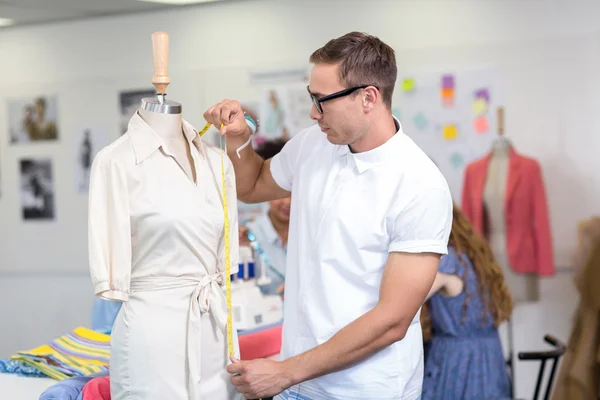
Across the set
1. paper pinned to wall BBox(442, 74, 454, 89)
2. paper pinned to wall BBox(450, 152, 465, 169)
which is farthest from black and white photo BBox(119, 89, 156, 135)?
paper pinned to wall BBox(450, 152, 465, 169)

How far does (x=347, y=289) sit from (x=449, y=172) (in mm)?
2815

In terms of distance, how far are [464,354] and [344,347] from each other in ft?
4.70

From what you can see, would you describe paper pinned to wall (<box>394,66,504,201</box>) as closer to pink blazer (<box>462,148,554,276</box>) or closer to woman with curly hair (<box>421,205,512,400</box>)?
pink blazer (<box>462,148,554,276</box>)

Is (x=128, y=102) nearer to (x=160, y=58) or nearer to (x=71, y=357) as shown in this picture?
(x=71, y=357)

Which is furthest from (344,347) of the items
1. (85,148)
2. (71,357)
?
(85,148)

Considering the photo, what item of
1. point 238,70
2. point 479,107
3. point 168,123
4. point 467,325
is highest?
point 238,70

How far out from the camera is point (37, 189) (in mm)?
5629

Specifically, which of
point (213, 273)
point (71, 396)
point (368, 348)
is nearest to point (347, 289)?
point (368, 348)

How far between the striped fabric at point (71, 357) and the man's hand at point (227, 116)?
1.01 metres

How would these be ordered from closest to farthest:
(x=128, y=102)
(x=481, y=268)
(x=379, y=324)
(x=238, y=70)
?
(x=379, y=324)
(x=481, y=268)
(x=238, y=70)
(x=128, y=102)

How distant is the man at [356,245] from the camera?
1.70m

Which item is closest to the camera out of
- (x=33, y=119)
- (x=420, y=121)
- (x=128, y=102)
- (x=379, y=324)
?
(x=379, y=324)

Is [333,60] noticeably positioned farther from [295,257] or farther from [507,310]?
[507,310]

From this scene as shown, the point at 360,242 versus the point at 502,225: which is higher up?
the point at 360,242
